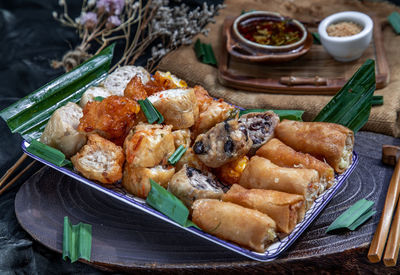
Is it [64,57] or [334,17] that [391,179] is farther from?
[64,57]

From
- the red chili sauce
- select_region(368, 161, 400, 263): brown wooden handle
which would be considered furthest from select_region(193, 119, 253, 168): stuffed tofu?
the red chili sauce

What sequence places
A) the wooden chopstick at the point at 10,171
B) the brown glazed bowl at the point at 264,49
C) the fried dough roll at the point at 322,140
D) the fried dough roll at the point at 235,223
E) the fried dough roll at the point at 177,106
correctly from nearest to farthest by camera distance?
the fried dough roll at the point at 235,223 → the fried dough roll at the point at 322,140 → the fried dough roll at the point at 177,106 → the wooden chopstick at the point at 10,171 → the brown glazed bowl at the point at 264,49

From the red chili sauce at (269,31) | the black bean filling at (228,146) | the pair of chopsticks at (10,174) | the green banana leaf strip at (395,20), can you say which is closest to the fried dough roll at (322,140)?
the black bean filling at (228,146)

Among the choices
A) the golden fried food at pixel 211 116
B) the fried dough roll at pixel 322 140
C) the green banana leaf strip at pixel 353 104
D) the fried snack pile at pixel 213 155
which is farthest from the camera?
the green banana leaf strip at pixel 353 104

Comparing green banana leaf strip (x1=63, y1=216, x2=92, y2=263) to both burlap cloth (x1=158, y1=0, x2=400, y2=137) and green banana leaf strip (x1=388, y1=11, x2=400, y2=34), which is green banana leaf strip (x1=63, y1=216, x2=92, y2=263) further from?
green banana leaf strip (x1=388, y1=11, x2=400, y2=34)

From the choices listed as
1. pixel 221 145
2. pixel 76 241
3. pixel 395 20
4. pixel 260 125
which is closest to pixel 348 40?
pixel 395 20

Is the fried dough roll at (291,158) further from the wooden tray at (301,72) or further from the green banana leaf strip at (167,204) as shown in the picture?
the wooden tray at (301,72)
